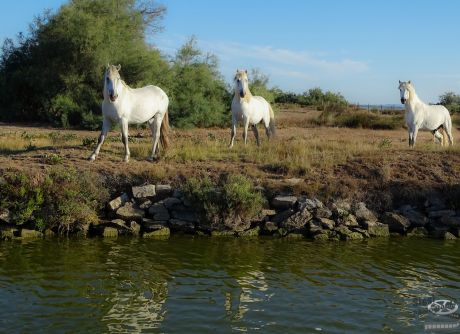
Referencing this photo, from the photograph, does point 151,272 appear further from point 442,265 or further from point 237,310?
point 442,265

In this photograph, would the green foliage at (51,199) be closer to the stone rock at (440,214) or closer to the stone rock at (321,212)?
the stone rock at (321,212)

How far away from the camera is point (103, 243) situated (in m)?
10.6

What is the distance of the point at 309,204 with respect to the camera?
12008mm

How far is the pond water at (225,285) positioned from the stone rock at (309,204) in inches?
38.2

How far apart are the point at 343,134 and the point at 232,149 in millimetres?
9615

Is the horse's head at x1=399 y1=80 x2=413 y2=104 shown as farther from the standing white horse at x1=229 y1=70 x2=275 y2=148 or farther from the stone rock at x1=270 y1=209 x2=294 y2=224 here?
the stone rock at x1=270 y1=209 x2=294 y2=224

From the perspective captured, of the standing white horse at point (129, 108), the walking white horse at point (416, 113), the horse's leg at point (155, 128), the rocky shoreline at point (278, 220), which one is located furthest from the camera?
the walking white horse at point (416, 113)

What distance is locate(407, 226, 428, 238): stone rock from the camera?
11976mm

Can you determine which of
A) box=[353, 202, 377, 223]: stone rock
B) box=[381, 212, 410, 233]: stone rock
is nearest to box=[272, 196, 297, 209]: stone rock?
box=[353, 202, 377, 223]: stone rock

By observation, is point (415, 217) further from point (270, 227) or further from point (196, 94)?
point (196, 94)

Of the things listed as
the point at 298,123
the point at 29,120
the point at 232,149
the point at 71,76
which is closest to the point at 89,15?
the point at 71,76

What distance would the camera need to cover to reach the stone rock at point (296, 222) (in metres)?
11.7

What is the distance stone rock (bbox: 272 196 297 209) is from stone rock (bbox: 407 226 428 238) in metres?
2.60

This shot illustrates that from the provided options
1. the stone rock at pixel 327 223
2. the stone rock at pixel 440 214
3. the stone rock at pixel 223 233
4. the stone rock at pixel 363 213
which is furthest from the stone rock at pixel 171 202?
the stone rock at pixel 440 214
